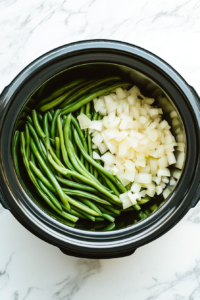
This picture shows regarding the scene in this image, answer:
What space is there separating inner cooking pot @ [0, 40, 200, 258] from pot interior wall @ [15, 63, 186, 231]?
0.16 feet

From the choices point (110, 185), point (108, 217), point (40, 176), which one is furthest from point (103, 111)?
point (108, 217)

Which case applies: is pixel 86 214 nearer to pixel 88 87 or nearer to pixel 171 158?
pixel 171 158

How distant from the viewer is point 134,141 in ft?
6.20

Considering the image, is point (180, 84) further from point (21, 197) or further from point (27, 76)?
point (21, 197)

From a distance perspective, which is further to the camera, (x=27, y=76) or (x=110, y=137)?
(x=110, y=137)

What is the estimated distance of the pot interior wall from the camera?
1653 millimetres

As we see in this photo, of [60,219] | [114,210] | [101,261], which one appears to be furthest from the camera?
[101,261]

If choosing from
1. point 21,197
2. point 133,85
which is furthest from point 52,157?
point 133,85

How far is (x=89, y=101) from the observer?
187cm

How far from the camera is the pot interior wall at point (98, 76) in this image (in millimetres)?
1653

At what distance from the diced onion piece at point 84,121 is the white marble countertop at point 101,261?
55cm

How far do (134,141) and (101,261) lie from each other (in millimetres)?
863

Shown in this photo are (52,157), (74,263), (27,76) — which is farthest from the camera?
(74,263)

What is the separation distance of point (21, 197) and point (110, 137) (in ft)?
2.26
